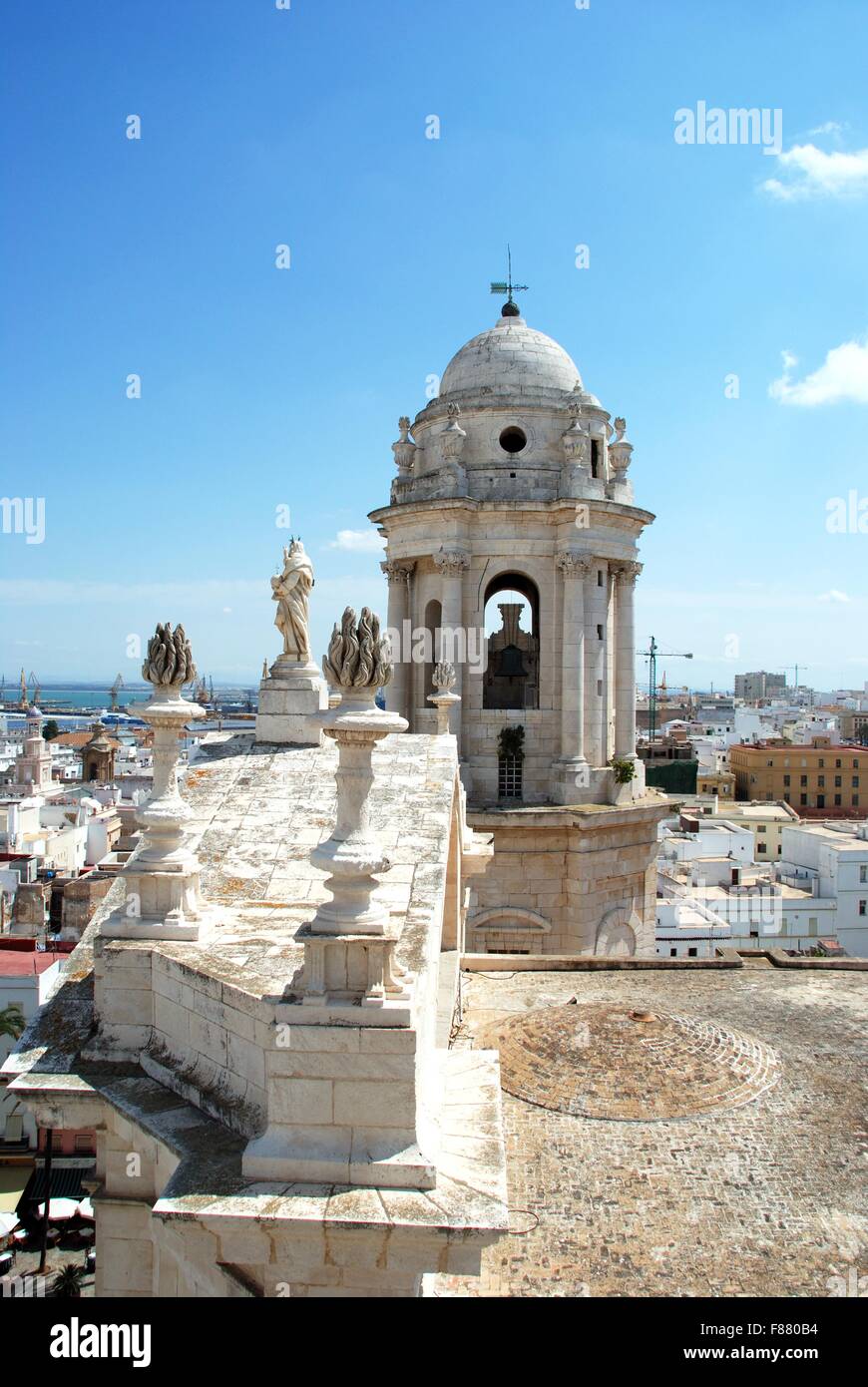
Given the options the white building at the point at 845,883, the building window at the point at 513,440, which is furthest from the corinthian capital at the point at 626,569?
the white building at the point at 845,883

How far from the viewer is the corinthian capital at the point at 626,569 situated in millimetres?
25172

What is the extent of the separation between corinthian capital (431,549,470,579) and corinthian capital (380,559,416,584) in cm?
161

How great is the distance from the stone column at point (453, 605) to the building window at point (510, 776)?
4.55ft

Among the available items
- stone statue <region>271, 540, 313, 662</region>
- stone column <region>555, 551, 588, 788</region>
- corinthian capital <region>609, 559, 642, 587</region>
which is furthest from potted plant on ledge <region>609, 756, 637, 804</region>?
stone statue <region>271, 540, 313, 662</region>

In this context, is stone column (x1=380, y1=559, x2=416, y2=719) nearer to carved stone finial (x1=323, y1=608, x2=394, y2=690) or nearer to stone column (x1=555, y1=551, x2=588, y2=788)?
stone column (x1=555, y1=551, x2=588, y2=788)

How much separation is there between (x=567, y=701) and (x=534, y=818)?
3.00 m

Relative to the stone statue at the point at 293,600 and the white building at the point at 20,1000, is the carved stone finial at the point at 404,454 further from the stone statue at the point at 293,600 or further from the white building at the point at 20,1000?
the white building at the point at 20,1000

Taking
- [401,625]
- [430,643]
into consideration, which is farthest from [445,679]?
A: [401,625]

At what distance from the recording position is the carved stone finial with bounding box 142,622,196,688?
8.91 m

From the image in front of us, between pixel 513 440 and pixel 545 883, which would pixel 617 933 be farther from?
pixel 513 440

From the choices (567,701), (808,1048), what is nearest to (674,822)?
(567,701)

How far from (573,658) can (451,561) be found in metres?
3.70

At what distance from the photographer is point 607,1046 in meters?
13.5
